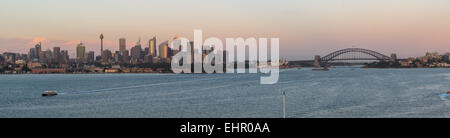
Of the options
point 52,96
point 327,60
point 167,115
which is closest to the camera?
point 167,115

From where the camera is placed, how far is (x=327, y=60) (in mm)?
178000
